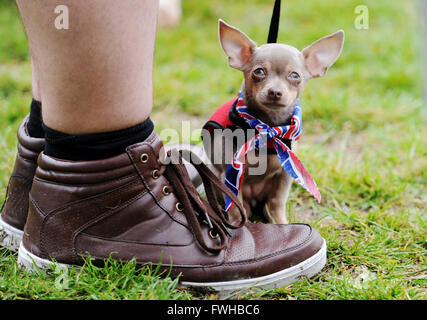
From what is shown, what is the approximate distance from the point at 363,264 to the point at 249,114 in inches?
25.9

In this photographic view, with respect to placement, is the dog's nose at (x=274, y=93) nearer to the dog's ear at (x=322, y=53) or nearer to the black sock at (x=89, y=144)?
the dog's ear at (x=322, y=53)

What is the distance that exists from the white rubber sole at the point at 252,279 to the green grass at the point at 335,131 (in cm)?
3

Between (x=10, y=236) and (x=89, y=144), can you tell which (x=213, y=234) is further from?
(x=10, y=236)

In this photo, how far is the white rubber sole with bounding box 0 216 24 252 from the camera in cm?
167

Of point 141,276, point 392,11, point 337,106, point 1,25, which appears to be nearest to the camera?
point 141,276

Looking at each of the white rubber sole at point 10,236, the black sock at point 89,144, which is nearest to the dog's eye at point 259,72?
the black sock at point 89,144

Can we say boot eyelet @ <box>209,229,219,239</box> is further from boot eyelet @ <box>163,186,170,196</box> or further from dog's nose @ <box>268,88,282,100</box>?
dog's nose @ <box>268,88,282,100</box>

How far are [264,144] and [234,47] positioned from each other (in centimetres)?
37

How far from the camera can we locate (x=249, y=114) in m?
1.70

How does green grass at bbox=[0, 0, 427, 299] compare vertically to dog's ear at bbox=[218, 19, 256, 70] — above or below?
below

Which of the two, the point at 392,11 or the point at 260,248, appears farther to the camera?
the point at 392,11

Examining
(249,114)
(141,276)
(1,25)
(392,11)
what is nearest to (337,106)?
(249,114)

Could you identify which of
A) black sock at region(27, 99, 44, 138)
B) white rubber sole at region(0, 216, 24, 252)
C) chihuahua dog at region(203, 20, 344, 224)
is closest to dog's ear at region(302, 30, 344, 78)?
chihuahua dog at region(203, 20, 344, 224)
